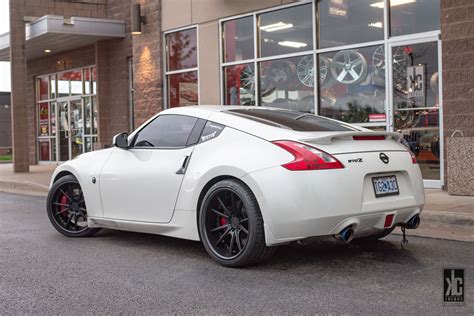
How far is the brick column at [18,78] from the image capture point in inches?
650

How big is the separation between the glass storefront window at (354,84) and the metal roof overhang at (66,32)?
7.74 m

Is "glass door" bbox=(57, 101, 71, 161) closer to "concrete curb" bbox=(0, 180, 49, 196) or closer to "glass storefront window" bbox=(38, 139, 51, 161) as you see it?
"glass storefront window" bbox=(38, 139, 51, 161)

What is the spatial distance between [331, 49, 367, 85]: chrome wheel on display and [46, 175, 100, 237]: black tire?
6.18 meters

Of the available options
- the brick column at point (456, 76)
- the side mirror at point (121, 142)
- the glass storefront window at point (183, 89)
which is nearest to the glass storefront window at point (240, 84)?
the glass storefront window at point (183, 89)

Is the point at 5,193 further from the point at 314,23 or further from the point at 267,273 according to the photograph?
the point at 267,273

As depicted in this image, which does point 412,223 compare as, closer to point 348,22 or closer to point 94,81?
point 348,22

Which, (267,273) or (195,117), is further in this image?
(195,117)

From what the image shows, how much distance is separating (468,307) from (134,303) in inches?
85.9

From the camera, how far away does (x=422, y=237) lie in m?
6.35

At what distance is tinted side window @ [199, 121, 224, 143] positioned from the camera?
5.27 metres

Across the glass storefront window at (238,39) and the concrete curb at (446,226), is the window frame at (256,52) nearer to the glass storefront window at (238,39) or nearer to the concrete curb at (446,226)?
the glass storefront window at (238,39)

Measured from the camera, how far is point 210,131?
534cm

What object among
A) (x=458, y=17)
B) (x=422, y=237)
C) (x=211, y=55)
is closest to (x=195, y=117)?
(x=422, y=237)

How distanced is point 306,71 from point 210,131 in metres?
6.86
